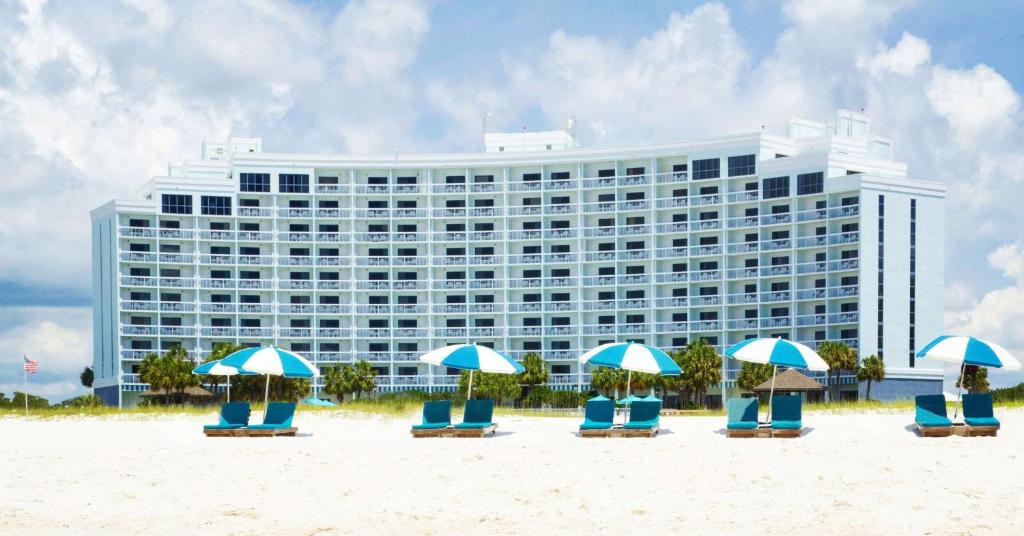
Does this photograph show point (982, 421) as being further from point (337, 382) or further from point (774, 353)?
point (337, 382)

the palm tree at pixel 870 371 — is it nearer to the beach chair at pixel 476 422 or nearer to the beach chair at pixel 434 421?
the beach chair at pixel 476 422

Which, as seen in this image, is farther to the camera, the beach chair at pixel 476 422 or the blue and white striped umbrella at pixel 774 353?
the beach chair at pixel 476 422

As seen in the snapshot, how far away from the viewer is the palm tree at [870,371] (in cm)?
8906

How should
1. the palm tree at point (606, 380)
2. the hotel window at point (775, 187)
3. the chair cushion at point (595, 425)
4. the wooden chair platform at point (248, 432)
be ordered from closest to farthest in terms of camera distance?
the chair cushion at point (595, 425) < the wooden chair platform at point (248, 432) < the palm tree at point (606, 380) < the hotel window at point (775, 187)

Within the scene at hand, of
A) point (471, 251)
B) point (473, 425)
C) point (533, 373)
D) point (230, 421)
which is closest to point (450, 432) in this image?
point (473, 425)

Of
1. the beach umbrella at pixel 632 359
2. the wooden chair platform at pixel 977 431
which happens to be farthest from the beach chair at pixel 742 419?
the wooden chair platform at pixel 977 431

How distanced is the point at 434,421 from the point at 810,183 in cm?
6618

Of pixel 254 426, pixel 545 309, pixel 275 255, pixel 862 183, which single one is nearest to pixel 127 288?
pixel 275 255

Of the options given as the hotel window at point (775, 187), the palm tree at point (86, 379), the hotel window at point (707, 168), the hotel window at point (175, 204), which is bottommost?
the palm tree at point (86, 379)

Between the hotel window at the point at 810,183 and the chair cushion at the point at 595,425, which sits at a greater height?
the hotel window at the point at 810,183

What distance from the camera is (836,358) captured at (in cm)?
8875

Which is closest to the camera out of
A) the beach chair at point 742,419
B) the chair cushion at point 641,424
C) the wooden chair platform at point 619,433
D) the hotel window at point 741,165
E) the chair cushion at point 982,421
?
the chair cushion at point 982,421

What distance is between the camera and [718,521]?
893 inches

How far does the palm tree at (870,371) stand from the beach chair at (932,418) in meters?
58.3
